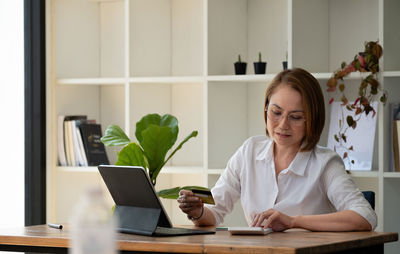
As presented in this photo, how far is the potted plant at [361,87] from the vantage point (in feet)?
11.7

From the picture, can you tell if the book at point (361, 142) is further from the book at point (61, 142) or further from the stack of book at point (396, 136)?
the book at point (61, 142)

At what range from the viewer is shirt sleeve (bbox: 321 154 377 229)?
2600mm

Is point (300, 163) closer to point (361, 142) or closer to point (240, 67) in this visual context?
point (361, 142)

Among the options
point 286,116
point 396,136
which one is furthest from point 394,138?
point 286,116

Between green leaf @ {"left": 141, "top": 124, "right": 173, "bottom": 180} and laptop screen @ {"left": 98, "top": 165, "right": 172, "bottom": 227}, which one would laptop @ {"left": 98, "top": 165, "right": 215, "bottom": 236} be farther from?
green leaf @ {"left": 141, "top": 124, "right": 173, "bottom": 180}

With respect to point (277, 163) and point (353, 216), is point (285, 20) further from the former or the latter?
point (353, 216)

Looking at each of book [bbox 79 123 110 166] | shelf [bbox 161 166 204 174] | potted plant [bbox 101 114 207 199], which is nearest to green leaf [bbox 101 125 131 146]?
potted plant [bbox 101 114 207 199]

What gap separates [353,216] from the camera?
2.56 metres

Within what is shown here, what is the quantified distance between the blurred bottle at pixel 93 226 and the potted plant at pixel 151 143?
2.40m

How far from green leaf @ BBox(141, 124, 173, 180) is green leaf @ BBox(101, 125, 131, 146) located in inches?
4.8

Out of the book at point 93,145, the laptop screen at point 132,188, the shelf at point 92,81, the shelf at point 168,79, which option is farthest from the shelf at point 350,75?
the laptop screen at point 132,188

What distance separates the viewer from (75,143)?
4.25m

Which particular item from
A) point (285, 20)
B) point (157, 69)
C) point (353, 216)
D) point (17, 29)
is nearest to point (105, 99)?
point (157, 69)

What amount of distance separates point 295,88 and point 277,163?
1.10ft
